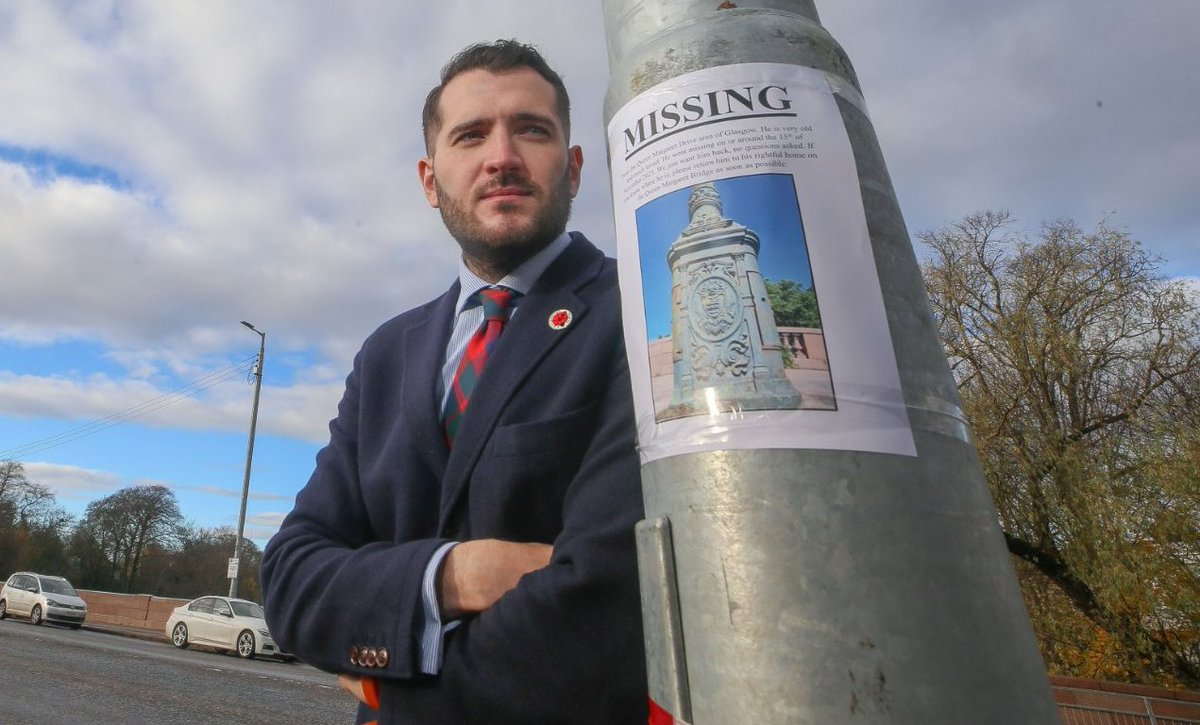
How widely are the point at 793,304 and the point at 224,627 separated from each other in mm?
20268

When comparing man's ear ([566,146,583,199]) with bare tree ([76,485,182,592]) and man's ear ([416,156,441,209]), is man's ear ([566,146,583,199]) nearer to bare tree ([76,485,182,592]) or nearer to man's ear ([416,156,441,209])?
man's ear ([416,156,441,209])

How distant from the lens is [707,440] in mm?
916

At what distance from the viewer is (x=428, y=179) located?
6.68 feet

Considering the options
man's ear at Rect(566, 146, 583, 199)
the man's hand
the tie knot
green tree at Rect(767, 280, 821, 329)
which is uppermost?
man's ear at Rect(566, 146, 583, 199)

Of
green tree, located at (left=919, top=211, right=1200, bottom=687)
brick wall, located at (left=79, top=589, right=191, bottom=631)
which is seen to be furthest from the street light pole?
green tree, located at (left=919, top=211, right=1200, bottom=687)

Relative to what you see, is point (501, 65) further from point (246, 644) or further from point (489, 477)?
point (246, 644)

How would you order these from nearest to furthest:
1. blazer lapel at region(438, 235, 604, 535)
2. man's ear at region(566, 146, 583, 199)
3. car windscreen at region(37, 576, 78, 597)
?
1. blazer lapel at region(438, 235, 604, 535)
2. man's ear at region(566, 146, 583, 199)
3. car windscreen at region(37, 576, 78, 597)

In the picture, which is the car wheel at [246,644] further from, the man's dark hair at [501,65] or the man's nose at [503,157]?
the man's nose at [503,157]

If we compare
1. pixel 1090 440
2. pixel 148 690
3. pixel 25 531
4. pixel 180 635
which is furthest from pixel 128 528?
pixel 1090 440

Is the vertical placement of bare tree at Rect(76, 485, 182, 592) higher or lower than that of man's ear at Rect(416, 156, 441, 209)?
higher

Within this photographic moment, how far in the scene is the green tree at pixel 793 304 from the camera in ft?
3.02

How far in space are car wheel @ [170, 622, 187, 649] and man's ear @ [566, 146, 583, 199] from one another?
2089 cm

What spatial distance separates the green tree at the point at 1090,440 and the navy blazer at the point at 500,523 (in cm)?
1315

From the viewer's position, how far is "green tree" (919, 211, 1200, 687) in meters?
11.8
